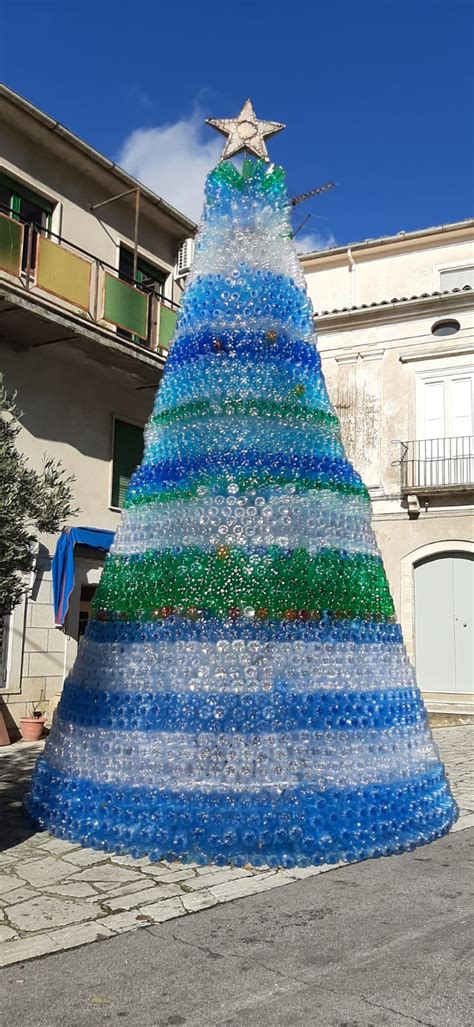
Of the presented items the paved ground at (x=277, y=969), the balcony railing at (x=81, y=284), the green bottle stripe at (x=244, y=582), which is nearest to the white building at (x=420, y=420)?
the balcony railing at (x=81, y=284)

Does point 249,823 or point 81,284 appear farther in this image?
point 81,284

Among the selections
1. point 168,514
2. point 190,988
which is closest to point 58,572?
point 168,514

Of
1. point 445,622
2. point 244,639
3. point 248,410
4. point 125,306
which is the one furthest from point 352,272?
point 244,639

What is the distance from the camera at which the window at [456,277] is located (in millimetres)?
19125

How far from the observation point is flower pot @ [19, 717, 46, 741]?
11.6 m

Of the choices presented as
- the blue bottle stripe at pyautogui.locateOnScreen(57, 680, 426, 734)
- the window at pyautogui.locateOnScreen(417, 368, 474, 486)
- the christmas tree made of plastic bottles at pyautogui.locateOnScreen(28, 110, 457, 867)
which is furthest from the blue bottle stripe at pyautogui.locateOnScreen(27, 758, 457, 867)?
the window at pyautogui.locateOnScreen(417, 368, 474, 486)

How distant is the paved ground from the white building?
12.6 metres

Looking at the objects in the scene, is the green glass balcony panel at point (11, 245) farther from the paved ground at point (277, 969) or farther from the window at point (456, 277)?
the window at point (456, 277)

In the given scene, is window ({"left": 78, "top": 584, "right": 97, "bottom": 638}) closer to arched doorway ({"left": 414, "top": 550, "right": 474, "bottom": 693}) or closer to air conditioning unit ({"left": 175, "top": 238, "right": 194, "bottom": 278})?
air conditioning unit ({"left": 175, "top": 238, "right": 194, "bottom": 278})

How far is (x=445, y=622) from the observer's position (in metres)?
17.3

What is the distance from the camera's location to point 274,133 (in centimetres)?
739

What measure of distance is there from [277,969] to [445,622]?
46.3ft

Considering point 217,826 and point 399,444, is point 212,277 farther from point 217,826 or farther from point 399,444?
point 399,444

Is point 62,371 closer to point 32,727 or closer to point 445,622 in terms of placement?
point 32,727
